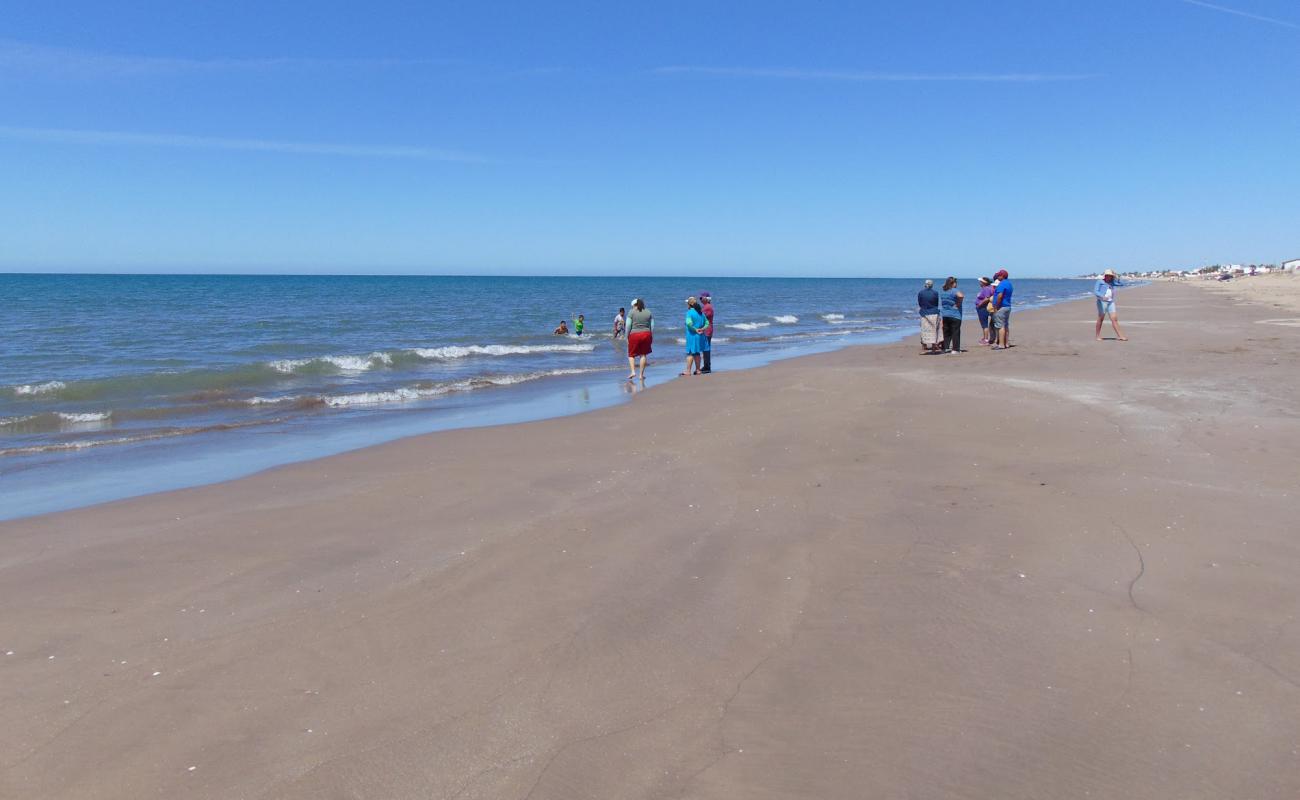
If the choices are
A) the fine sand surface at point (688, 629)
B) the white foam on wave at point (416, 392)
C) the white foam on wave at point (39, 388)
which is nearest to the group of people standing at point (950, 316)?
the white foam on wave at point (416, 392)

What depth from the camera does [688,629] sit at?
14.6 feet

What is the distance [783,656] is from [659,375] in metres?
15.5

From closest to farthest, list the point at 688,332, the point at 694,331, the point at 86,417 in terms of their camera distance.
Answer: the point at 86,417 → the point at 694,331 → the point at 688,332

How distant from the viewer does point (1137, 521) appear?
594 cm

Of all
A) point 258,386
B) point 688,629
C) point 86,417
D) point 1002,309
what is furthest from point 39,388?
point 1002,309

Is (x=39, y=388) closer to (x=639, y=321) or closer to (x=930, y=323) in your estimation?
(x=639, y=321)

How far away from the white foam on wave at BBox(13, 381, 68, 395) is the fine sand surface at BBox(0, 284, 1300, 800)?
11000 mm

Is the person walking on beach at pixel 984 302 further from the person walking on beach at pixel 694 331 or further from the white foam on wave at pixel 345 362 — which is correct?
the white foam on wave at pixel 345 362

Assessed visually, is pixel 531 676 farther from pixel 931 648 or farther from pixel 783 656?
pixel 931 648

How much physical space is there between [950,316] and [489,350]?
14.0 metres

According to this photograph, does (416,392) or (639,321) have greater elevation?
(639,321)

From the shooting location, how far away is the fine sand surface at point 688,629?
326cm

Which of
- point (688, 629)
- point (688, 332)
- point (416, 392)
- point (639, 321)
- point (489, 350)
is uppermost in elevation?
point (639, 321)

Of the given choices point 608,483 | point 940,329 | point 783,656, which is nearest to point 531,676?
point 783,656
